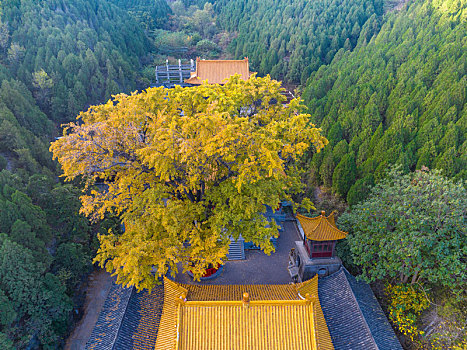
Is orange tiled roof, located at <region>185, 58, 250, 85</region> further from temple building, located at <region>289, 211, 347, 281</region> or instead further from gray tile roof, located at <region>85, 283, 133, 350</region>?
gray tile roof, located at <region>85, 283, 133, 350</region>

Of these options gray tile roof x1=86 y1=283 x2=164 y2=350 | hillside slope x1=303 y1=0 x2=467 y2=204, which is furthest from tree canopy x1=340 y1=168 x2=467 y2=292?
gray tile roof x1=86 y1=283 x2=164 y2=350

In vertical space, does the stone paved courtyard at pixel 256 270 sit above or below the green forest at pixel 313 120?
below

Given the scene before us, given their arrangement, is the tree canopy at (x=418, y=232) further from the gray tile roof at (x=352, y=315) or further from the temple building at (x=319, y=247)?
the gray tile roof at (x=352, y=315)

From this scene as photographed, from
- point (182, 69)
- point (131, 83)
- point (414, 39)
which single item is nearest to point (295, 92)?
point (414, 39)

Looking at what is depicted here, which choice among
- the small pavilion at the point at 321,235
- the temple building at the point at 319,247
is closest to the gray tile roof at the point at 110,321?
the temple building at the point at 319,247

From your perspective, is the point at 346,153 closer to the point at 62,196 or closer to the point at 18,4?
the point at 62,196

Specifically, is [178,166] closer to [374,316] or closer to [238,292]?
[238,292]
